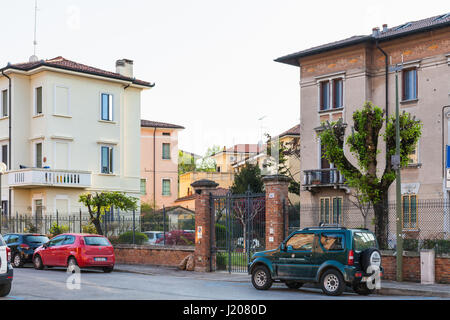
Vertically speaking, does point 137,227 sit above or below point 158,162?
below

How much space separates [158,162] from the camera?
61406mm

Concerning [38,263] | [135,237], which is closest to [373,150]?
[135,237]

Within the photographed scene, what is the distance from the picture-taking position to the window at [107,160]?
143ft

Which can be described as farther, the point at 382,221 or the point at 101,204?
the point at 101,204

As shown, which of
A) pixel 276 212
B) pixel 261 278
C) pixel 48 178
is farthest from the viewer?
pixel 48 178

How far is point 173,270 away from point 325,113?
17.1m

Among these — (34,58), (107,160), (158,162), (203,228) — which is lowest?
(203,228)

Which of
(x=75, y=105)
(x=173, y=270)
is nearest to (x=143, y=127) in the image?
(x=75, y=105)

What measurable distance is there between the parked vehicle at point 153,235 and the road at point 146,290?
20.7ft

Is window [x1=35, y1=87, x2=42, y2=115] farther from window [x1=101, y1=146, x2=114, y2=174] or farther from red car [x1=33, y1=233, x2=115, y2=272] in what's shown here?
red car [x1=33, y1=233, x2=115, y2=272]

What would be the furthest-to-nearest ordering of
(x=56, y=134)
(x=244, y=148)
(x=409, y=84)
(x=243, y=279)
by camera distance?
1. (x=244, y=148)
2. (x=56, y=134)
3. (x=409, y=84)
4. (x=243, y=279)

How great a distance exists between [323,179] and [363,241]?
21.5 metres

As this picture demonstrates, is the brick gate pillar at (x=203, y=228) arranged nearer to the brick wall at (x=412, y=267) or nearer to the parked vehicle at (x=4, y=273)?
the brick wall at (x=412, y=267)

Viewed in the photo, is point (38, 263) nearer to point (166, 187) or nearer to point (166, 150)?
point (166, 150)
